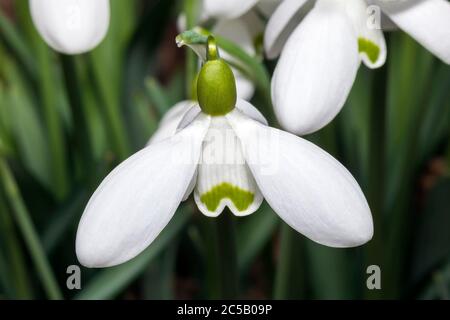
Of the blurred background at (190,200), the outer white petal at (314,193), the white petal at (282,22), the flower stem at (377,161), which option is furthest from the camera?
the blurred background at (190,200)

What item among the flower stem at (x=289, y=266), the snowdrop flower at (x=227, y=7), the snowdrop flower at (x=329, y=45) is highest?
the snowdrop flower at (x=227, y=7)

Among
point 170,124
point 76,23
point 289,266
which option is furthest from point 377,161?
point 76,23

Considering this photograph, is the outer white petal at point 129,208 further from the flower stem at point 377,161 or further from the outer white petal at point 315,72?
the flower stem at point 377,161

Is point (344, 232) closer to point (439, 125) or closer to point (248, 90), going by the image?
point (248, 90)

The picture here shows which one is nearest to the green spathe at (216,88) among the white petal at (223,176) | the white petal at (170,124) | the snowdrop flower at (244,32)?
the white petal at (223,176)

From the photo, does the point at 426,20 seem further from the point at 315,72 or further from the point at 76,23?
the point at 76,23

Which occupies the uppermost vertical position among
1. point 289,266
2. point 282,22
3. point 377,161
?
point 282,22

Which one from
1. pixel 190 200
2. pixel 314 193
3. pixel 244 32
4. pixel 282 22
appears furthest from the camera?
pixel 190 200
